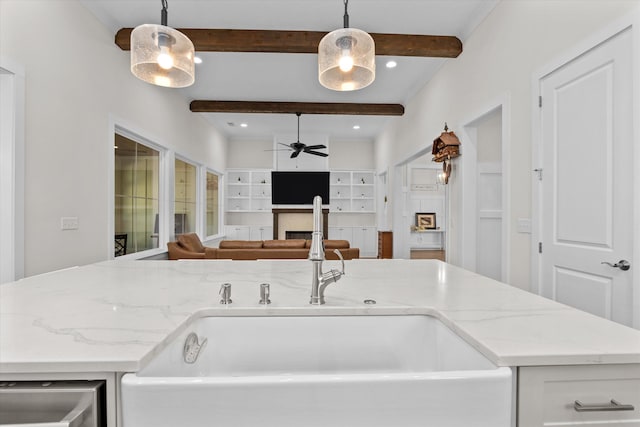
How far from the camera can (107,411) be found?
655 mm

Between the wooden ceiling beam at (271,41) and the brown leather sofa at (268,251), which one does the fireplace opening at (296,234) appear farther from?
the wooden ceiling beam at (271,41)

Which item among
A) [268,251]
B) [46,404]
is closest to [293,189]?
[268,251]

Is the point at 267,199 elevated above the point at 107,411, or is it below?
above

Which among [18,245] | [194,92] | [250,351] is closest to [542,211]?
[250,351]

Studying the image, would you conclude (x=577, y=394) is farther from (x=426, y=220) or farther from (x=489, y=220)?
(x=426, y=220)

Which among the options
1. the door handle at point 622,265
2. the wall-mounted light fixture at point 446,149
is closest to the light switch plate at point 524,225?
the door handle at point 622,265

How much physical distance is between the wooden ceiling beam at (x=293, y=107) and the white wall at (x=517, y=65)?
169 cm

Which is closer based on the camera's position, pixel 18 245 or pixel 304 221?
pixel 18 245

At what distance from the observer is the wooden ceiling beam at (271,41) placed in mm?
3402

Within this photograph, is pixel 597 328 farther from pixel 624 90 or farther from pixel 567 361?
pixel 624 90

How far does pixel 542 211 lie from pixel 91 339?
2709 millimetres

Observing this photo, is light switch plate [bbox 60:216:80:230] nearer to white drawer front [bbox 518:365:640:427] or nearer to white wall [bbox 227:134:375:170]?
white drawer front [bbox 518:365:640:427]

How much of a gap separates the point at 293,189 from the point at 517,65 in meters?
5.61

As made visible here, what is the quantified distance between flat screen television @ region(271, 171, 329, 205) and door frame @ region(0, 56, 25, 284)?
5.53 metres
